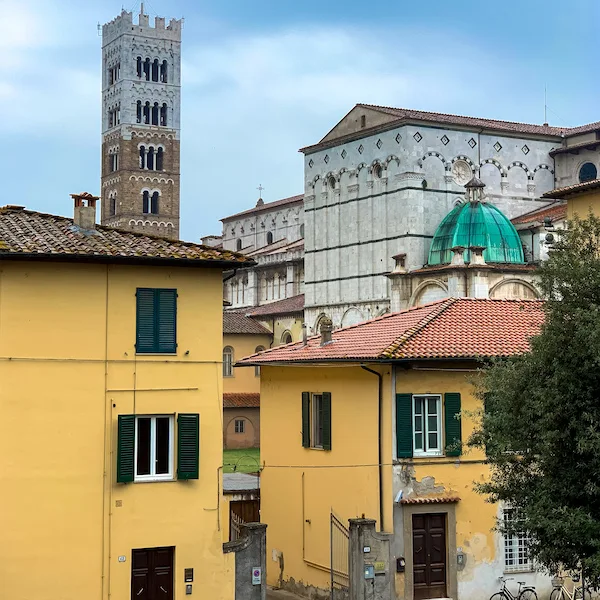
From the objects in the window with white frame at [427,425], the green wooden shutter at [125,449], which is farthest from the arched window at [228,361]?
the green wooden shutter at [125,449]

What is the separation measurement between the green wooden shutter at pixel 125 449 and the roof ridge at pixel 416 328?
5624 mm

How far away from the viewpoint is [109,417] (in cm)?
1952

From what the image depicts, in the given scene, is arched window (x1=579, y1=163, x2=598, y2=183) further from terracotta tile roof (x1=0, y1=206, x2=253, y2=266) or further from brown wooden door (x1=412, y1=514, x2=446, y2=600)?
terracotta tile roof (x1=0, y1=206, x2=253, y2=266)

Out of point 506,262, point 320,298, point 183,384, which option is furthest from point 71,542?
point 320,298

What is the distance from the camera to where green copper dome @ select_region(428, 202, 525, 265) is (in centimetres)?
5038

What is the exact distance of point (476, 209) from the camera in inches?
2046

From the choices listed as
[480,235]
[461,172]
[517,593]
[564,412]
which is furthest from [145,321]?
[461,172]

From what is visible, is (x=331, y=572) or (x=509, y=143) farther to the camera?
(x=509, y=143)

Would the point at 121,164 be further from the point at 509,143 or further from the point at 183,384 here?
the point at 183,384

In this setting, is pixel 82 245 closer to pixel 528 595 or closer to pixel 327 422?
pixel 327 422

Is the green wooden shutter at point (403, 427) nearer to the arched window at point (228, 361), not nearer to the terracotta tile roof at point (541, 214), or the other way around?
the terracotta tile roof at point (541, 214)

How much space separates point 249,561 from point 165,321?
4.79 metres

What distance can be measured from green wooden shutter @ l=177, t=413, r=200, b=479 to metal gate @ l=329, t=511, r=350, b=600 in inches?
178

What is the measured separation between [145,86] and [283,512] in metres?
83.8
